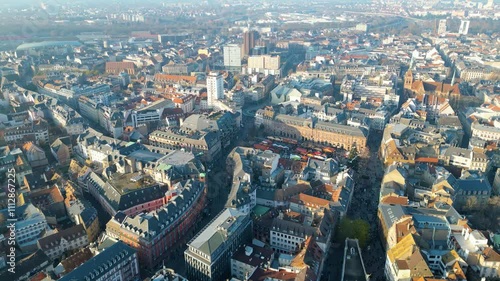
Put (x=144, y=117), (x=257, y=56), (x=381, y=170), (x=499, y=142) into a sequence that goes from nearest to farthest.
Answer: (x=381, y=170) → (x=499, y=142) → (x=144, y=117) → (x=257, y=56)

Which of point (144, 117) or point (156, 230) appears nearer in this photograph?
point (156, 230)

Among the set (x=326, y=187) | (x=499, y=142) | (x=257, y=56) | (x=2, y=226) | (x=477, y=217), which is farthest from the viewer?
(x=257, y=56)

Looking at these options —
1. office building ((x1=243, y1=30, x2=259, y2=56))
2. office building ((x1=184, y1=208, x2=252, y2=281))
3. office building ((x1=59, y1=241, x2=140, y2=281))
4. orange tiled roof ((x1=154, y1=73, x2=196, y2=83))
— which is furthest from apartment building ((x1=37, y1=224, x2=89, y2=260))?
office building ((x1=243, y1=30, x2=259, y2=56))

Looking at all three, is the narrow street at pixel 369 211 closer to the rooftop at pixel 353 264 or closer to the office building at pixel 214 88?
the rooftop at pixel 353 264

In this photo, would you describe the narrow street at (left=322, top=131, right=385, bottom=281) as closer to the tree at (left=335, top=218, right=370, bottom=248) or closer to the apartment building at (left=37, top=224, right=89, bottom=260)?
the tree at (left=335, top=218, right=370, bottom=248)

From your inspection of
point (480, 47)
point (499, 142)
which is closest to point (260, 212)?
point (499, 142)

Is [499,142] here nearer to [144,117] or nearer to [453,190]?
[453,190]
